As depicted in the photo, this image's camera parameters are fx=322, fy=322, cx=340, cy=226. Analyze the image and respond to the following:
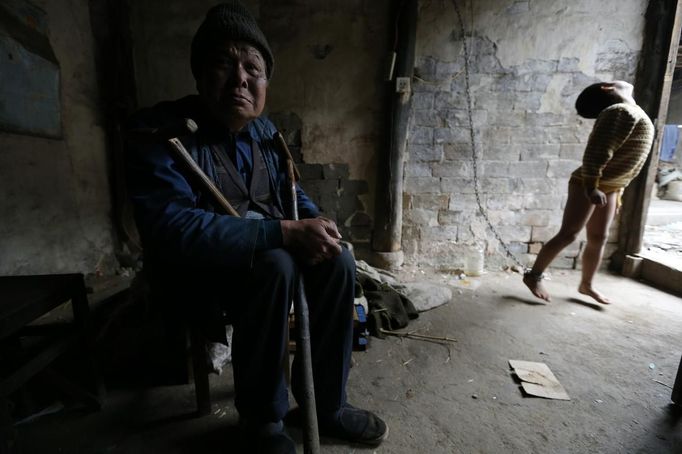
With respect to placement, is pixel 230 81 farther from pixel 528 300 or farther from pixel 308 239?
pixel 528 300

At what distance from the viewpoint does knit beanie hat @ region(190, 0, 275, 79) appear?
4.13 feet

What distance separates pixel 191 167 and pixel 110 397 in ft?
4.31

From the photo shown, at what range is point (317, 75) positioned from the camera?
121 inches

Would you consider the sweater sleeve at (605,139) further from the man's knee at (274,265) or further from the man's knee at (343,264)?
the man's knee at (274,265)

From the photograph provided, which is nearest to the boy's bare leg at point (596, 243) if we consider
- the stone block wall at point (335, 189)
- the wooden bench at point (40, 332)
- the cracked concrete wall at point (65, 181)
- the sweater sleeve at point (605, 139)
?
the sweater sleeve at point (605, 139)

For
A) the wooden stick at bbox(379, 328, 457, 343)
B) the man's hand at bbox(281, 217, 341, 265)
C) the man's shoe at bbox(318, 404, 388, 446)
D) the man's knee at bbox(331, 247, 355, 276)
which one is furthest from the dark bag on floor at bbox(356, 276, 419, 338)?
the man's hand at bbox(281, 217, 341, 265)

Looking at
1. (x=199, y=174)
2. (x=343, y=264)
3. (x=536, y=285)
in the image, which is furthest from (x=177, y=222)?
(x=536, y=285)

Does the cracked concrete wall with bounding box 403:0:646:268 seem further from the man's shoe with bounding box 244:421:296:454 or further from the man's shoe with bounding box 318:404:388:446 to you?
the man's shoe with bounding box 244:421:296:454

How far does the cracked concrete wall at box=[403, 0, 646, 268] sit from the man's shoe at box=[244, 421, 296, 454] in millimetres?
2490

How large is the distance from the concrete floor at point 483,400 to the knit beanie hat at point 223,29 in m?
1.57

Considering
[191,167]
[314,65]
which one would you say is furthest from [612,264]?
[191,167]

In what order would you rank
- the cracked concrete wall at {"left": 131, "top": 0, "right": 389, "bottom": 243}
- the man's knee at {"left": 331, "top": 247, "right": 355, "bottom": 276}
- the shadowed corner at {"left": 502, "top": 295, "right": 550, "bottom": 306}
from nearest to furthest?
the man's knee at {"left": 331, "top": 247, "right": 355, "bottom": 276}
the shadowed corner at {"left": 502, "top": 295, "right": 550, "bottom": 306}
the cracked concrete wall at {"left": 131, "top": 0, "right": 389, "bottom": 243}

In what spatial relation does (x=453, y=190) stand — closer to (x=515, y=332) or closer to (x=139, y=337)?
(x=515, y=332)

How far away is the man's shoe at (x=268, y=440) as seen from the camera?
114 centimetres
